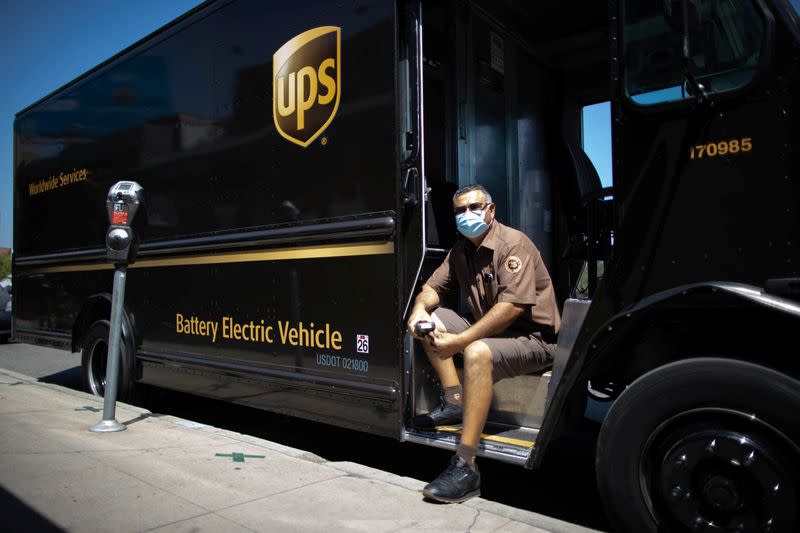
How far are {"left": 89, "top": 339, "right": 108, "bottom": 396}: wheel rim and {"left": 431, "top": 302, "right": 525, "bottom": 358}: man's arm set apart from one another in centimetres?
417

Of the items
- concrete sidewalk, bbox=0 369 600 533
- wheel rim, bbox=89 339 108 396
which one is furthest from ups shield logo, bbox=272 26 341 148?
wheel rim, bbox=89 339 108 396

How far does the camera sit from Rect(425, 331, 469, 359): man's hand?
10.9 feet

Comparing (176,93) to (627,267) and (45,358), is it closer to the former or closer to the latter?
(627,267)

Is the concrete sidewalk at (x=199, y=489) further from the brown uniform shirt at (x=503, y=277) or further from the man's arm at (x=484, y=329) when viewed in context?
the brown uniform shirt at (x=503, y=277)

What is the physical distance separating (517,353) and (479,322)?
0.27 meters

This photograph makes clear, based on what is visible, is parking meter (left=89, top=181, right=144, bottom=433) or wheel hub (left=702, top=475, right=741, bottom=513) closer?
wheel hub (left=702, top=475, right=741, bottom=513)

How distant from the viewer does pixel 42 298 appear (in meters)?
6.96

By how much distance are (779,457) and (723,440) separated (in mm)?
184

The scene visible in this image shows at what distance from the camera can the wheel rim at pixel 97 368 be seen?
6.12m

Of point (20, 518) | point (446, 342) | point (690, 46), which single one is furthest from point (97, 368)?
point (690, 46)

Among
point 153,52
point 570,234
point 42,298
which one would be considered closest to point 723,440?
point 570,234

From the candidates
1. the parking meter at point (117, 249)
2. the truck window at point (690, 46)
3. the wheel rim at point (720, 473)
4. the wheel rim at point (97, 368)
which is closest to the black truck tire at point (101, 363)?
the wheel rim at point (97, 368)

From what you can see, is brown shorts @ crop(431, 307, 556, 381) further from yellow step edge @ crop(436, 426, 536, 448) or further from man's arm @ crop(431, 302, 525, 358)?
yellow step edge @ crop(436, 426, 536, 448)

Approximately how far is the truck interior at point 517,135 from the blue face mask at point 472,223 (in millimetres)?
355
